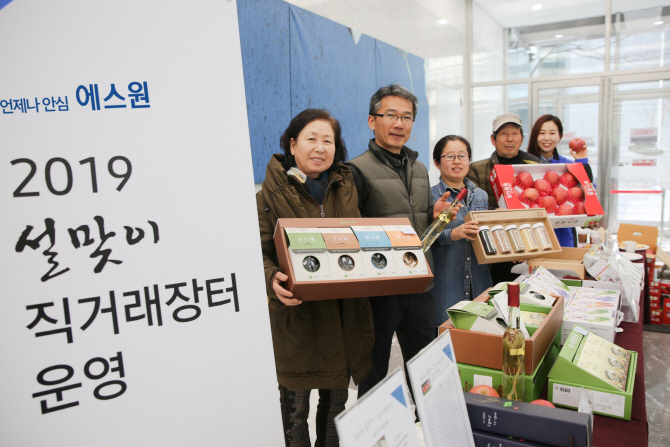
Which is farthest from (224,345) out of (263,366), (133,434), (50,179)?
(50,179)

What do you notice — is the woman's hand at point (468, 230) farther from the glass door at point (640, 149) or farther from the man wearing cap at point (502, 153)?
the glass door at point (640, 149)

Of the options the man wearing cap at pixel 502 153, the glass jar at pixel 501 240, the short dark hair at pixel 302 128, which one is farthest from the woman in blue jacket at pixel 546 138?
the short dark hair at pixel 302 128

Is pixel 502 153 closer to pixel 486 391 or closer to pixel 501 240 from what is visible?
pixel 501 240

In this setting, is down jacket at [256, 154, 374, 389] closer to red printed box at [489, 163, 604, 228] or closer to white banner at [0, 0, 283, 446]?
white banner at [0, 0, 283, 446]

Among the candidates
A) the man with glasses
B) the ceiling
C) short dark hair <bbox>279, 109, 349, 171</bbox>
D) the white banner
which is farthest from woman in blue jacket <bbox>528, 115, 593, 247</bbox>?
the white banner

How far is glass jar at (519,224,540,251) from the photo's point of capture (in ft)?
7.59

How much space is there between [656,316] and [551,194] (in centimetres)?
209

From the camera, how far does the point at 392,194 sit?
200 cm

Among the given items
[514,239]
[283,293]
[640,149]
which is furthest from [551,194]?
[640,149]

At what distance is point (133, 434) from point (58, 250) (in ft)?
1.43

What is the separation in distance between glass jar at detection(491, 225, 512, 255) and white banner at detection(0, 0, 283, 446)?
4.63 feet

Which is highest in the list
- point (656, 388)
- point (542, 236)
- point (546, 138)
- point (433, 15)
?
point (433, 15)

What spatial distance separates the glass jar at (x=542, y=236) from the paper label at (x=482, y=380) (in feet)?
4.20

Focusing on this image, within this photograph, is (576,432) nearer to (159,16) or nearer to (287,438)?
(287,438)
